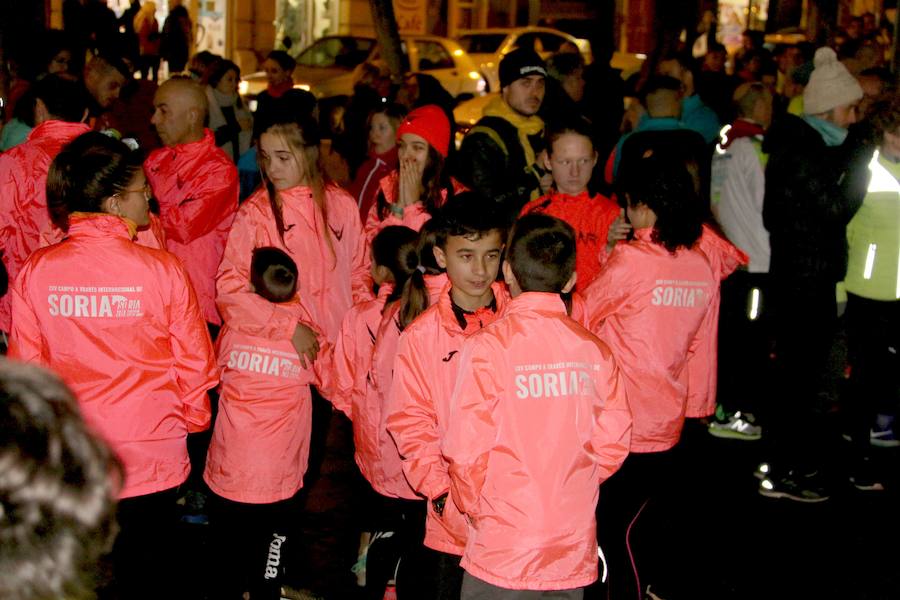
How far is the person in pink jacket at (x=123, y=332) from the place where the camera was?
13.3 feet

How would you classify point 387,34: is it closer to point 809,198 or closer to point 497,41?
point 497,41

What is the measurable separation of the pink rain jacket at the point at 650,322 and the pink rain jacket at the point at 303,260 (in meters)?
1.19

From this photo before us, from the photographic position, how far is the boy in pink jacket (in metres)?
3.66

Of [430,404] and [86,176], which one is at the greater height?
[86,176]

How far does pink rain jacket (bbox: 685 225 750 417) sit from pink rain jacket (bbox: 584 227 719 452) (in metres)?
0.20

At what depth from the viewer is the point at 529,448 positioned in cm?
367

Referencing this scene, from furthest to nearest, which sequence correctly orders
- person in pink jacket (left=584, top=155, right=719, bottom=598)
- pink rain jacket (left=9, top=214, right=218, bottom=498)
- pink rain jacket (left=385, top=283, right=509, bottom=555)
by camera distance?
person in pink jacket (left=584, top=155, right=719, bottom=598) → pink rain jacket (left=9, top=214, right=218, bottom=498) → pink rain jacket (left=385, top=283, right=509, bottom=555)

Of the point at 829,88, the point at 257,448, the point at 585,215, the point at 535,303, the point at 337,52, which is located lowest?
the point at 257,448

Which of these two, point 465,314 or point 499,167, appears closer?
point 465,314

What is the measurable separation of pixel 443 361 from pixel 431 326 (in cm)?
14

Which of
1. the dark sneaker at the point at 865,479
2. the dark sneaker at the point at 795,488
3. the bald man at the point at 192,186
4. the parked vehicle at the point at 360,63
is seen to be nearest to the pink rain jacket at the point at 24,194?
the bald man at the point at 192,186

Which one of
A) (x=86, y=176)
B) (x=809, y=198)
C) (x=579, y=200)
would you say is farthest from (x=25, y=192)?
(x=809, y=198)

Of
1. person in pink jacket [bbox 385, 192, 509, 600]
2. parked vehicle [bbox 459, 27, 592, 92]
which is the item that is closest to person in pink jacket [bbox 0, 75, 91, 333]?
person in pink jacket [bbox 385, 192, 509, 600]

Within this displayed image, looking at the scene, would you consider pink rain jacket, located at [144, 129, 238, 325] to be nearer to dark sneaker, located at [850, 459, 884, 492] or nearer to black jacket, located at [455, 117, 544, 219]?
black jacket, located at [455, 117, 544, 219]
